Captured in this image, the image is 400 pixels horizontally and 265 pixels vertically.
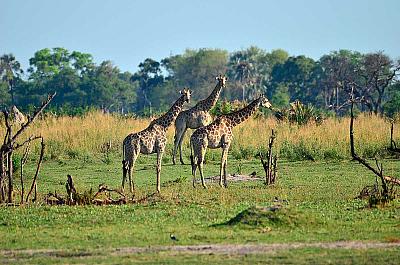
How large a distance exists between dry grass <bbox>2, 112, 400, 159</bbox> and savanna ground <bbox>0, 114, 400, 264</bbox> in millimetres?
3448

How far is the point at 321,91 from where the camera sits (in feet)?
218

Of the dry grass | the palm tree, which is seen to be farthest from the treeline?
the dry grass

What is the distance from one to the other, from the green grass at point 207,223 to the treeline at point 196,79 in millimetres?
38832

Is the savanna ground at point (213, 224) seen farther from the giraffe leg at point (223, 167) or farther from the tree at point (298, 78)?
the tree at point (298, 78)

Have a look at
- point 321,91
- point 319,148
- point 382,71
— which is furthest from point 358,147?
point 321,91

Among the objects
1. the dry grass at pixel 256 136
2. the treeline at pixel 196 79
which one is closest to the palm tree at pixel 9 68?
the treeline at pixel 196 79

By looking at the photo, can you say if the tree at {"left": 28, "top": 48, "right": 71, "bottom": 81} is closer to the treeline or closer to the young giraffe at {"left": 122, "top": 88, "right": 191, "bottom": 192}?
the treeline

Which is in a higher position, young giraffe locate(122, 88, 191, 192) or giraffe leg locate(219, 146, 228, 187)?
young giraffe locate(122, 88, 191, 192)

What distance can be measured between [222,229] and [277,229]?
68cm

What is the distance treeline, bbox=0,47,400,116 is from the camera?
62781mm

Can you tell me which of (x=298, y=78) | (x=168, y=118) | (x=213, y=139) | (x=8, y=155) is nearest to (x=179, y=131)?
(x=168, y=118)

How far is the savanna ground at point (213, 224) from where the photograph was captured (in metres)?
10.6

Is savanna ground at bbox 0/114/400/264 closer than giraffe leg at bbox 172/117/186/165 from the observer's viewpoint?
Yes

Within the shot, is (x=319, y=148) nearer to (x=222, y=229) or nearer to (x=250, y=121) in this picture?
(x=250, y=121)
